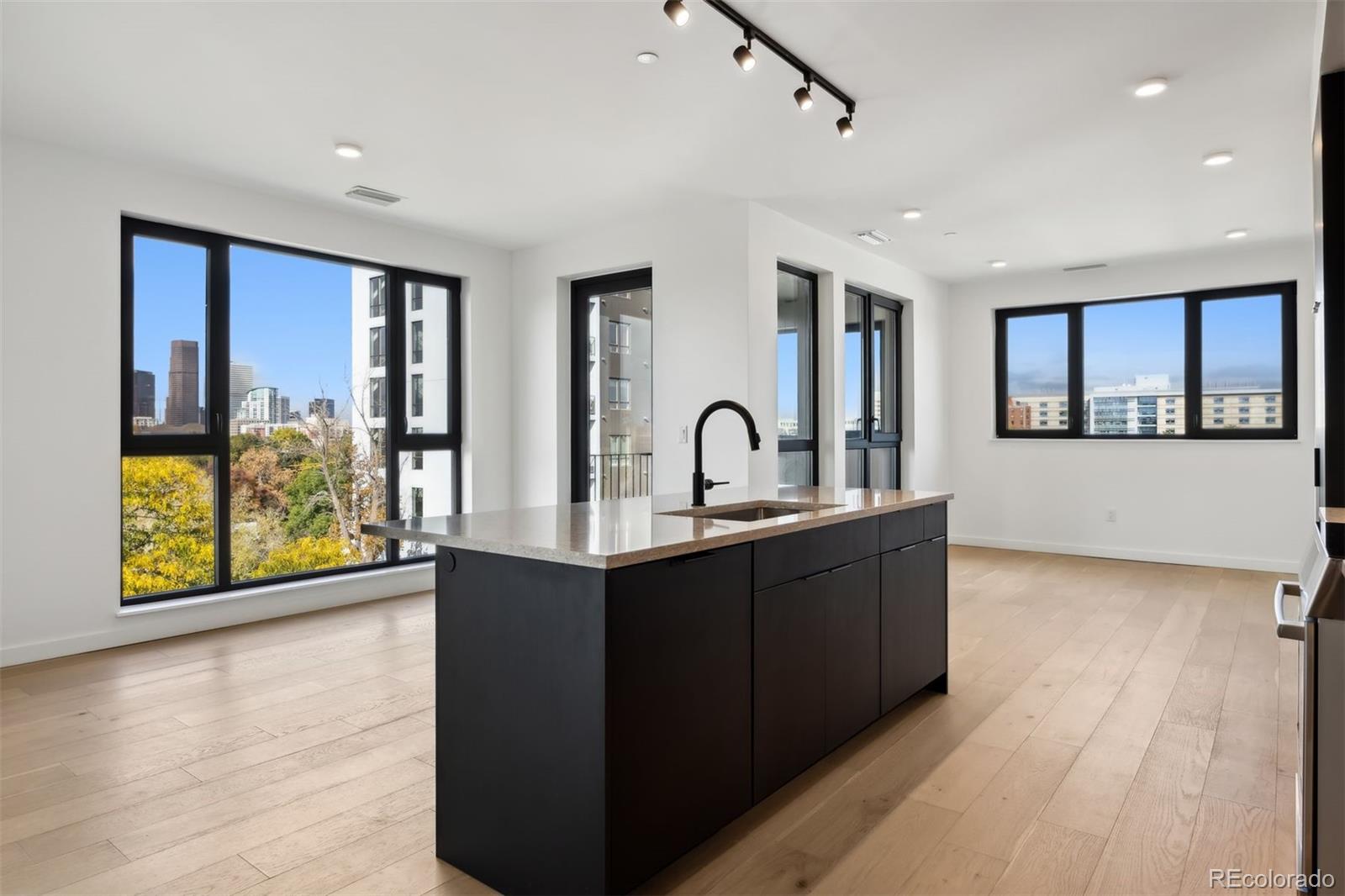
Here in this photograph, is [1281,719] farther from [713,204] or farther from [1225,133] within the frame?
[713,204]

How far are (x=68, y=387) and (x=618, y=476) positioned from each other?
3.27 m

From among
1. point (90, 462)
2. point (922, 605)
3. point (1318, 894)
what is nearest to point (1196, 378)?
point (922, 605)

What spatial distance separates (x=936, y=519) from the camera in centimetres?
319

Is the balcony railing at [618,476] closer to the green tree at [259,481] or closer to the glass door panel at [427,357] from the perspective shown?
the glass door panel at [427,357]

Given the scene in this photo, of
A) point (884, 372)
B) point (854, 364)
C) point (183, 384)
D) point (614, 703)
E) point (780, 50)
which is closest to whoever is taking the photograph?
point (614, 703)

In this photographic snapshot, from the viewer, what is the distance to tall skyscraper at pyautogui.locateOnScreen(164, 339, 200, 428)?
Answer: 430 centimetres

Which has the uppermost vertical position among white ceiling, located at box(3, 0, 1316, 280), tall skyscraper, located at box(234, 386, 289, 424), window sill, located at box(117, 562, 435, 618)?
white ceiling, located at box(3, 0, 1316, 280)

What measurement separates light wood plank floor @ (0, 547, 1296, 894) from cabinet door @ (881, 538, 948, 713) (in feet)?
0.46

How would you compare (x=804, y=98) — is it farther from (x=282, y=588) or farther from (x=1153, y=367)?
(x=1153, y=367)

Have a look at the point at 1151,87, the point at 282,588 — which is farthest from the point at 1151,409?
the point at 282,588

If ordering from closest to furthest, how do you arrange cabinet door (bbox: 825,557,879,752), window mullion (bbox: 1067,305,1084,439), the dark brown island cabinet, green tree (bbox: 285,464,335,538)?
the dark brown island cabinet < cabinet door (bbox: 825,557,879,752) < green tree (bbox: 285,464,335,538) < window mullion (bbox: 1067,305,1084,439)

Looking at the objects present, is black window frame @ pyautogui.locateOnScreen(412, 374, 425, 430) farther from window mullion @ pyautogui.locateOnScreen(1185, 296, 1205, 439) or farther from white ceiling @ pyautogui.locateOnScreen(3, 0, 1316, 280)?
window mullion @ pyautogui.locateOnScreen(1185, 296, 1205, 439)

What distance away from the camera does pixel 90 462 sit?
12.7ft

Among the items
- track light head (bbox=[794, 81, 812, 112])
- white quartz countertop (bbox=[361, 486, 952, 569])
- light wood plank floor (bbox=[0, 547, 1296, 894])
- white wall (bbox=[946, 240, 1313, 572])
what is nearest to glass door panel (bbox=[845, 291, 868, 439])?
white wall (bbox=[946, 240, 1313, 572])
